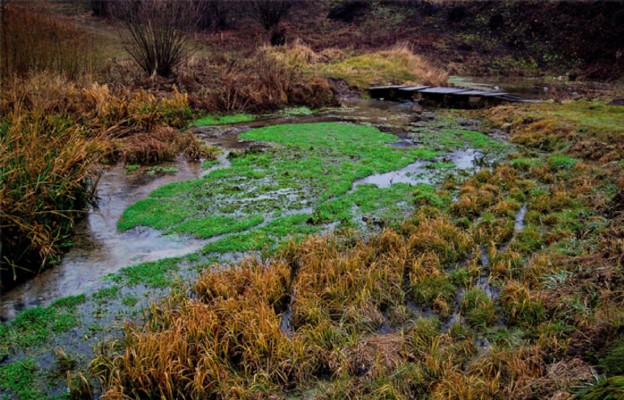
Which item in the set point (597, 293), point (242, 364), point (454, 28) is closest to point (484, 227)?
point (597, 293)

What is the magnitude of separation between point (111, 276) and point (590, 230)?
6844 millimetres

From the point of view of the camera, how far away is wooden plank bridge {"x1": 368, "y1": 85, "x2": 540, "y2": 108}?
19.4 metres

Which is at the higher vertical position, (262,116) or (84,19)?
(84,19)

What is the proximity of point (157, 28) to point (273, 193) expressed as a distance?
11.1 m

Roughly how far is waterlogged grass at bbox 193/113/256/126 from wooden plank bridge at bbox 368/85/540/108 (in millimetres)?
7805

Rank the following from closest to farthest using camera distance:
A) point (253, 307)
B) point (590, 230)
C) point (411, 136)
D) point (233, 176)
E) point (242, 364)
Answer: point (242, 364), point (253, 307), point (590, 230), point (233, 176), point (411, 136)

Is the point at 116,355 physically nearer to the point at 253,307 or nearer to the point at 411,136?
the point at 253,307

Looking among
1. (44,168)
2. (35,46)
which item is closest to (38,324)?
Answer: (44,168)

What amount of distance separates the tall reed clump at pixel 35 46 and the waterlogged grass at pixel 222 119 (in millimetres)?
3871

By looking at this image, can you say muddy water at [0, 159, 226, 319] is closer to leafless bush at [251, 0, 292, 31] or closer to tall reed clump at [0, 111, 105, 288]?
tall reed clump at [0, 111, 105, 288]

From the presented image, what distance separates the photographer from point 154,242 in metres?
7.02

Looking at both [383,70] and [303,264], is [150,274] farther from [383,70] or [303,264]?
[383,70]

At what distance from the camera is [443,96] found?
20219 millimetres

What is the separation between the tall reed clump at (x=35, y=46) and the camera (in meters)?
11.8
